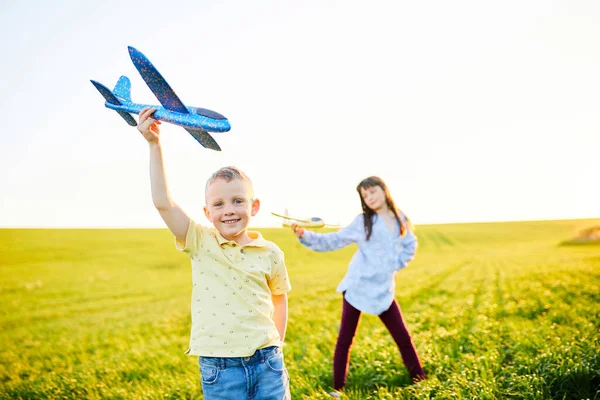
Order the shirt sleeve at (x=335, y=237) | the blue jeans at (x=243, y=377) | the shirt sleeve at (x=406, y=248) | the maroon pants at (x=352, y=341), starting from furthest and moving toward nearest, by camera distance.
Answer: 1. the shirt sleeve at (x=406, y=248)
2. the shirt sleeve at (x=335, y=237)
3. the maroon pants at (x=352, y=341)
4. the blue jeans at (x=243, y=377)

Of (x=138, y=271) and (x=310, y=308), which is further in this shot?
(x=138, y=271)

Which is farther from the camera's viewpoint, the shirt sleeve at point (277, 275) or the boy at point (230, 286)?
the shirt sleeve at point (277, 275)

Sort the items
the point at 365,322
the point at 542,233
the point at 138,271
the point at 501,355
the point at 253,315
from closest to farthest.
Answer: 1. the point at 253,315
2. the point at 501,355
3. the point at 365,322
4. the point at 138,271
5. the point at 542,233

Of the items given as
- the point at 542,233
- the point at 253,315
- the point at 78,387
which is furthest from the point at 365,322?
the point at 542,233

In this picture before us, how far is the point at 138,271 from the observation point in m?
31.0

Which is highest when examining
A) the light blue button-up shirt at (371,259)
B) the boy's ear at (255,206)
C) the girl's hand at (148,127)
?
the girl's hand at (148,127)

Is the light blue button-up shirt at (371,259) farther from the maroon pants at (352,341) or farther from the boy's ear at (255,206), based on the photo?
the boy's ear at (255,206)

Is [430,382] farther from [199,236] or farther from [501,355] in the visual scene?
[199,236]

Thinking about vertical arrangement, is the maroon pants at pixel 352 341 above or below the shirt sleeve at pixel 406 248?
below

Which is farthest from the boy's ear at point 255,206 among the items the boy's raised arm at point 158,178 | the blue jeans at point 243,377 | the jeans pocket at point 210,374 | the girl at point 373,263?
the girl at point 373,263

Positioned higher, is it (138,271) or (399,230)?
(399,230)

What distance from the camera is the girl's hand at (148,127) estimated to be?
246 centimetres

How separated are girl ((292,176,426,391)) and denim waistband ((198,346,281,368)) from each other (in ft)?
6.57

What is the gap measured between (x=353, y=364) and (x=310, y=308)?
21.8 feet
